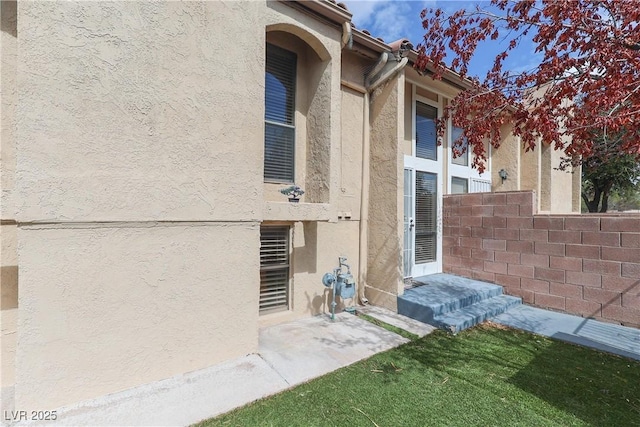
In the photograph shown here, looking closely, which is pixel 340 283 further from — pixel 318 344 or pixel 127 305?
pixel 127 305

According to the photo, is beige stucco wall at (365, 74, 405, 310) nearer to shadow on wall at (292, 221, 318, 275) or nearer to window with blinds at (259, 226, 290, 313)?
shadow on wall at (292, 221, 318, 275)

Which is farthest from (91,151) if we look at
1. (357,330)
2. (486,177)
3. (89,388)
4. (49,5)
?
(486,177)

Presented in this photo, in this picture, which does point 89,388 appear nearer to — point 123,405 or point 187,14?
point 123,405

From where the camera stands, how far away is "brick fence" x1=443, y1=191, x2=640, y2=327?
602 cm

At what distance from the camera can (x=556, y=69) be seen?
3.82 metres

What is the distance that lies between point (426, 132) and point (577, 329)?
18.6ft

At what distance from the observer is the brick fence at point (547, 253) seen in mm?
6023

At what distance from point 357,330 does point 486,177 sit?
796 cm

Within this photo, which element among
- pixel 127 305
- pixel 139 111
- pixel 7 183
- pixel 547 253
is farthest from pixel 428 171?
pixel 7 183

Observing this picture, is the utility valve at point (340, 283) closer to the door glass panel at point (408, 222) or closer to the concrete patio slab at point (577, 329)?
the door glass panel at point (408, 222)

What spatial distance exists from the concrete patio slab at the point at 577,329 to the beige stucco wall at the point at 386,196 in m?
2.43

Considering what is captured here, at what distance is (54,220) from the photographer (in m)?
3.13

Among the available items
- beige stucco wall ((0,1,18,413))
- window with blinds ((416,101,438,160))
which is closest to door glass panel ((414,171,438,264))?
window with blinds ((416,101,438,160))

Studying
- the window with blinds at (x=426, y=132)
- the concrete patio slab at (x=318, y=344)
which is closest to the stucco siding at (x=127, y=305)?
the concrete patio slab at (x=318, y=344)
